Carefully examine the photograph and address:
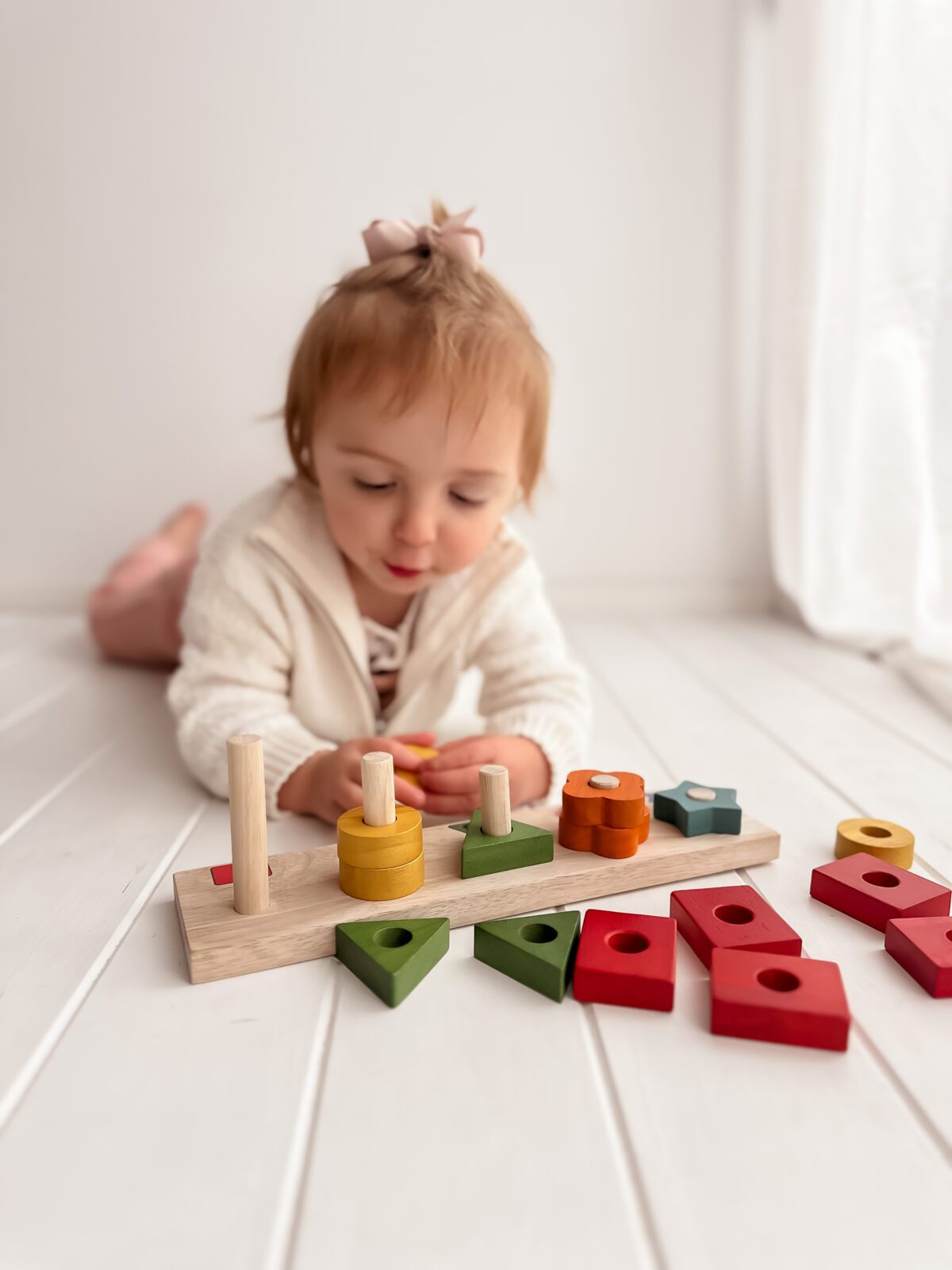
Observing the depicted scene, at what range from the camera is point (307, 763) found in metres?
0.82

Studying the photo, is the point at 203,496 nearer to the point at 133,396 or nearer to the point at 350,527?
the point at 133,396

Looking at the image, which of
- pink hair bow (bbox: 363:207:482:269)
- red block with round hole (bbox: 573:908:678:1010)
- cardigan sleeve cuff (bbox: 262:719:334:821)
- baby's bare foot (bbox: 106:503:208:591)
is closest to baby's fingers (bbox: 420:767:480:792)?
cardigan sleeve cuff (bbox: 262:719:334:821)

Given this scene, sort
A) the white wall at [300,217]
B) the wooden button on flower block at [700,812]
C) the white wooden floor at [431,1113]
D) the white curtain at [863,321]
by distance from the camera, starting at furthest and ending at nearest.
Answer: the white wall at [300,217] < the white curtain at [863,321] < the wooden button on flower block at [700,812] < the white wooden floor at [431,1113]

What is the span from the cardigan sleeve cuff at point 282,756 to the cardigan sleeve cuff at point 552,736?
6.5 inches

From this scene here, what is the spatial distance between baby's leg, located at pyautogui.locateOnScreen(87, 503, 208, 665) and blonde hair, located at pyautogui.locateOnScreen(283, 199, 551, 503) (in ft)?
1.66

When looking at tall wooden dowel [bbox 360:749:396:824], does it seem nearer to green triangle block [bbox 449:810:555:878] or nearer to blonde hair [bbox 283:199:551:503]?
green triangle block [bbox 449:810:555:878]

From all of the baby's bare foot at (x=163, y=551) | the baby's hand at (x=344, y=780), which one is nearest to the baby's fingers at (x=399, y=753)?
the baby's hand at (x=344, y=780)

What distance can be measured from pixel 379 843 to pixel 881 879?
0.33 metres

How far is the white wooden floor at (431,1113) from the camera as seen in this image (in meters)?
0.40

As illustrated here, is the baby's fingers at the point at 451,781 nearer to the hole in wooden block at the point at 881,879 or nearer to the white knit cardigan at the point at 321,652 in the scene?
the white knit cardigan at the point at 321,652

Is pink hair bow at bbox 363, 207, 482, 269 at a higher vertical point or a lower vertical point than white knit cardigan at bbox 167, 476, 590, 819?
higher

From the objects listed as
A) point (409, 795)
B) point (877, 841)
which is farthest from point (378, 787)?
Result: point (877, 841)

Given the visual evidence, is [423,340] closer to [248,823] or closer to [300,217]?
[248,823]

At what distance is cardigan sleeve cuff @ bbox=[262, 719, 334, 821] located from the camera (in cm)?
82
